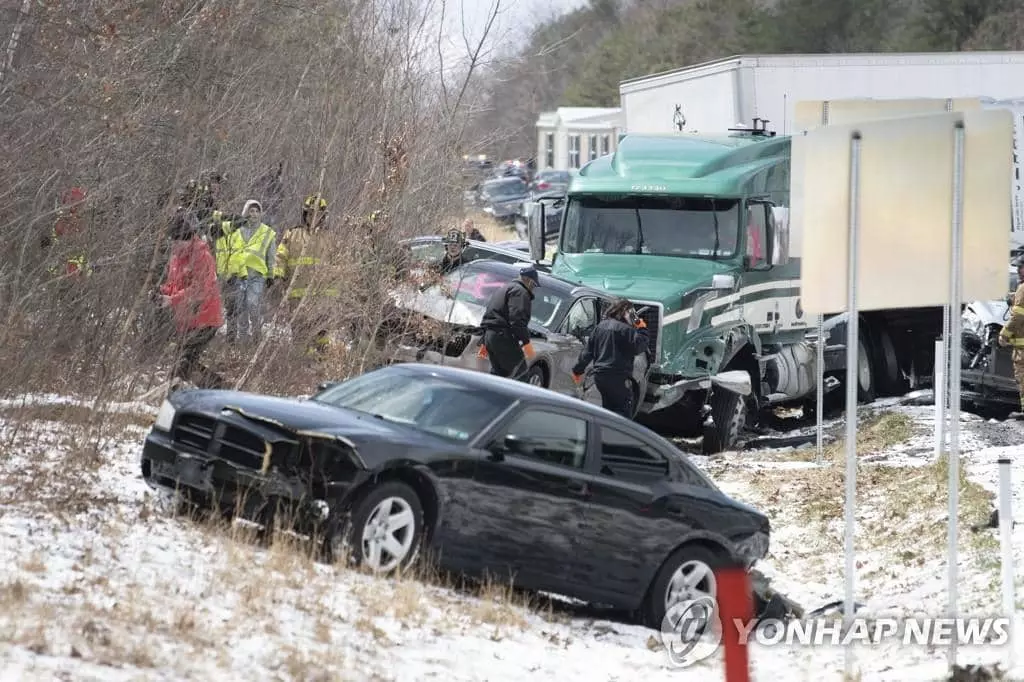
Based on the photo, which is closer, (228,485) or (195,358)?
(228,485)

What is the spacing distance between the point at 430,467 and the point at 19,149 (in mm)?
5098

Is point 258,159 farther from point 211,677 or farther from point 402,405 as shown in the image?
point 211,677

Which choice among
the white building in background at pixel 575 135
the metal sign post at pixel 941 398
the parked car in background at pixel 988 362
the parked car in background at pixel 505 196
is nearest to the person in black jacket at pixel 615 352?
the metal sign post at pixel 941 398

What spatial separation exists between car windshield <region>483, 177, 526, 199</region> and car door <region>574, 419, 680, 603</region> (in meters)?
45.5

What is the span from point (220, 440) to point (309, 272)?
703 centimetres

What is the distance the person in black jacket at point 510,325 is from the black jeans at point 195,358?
2742 mm

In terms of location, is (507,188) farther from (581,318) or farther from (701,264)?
(581,318)

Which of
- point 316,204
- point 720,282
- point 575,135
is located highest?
point 575,135

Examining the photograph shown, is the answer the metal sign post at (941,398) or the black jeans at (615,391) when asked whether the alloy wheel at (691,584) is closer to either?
the metal sign post at (941,398)

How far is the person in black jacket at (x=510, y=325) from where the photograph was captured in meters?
16.3

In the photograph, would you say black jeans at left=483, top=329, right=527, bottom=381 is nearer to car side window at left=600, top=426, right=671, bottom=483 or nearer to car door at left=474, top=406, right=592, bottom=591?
car side window at left=600, top=426, right=671, bottom=483

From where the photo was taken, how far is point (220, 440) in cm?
991

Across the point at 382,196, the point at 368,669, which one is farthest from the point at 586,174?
the point at 368,669

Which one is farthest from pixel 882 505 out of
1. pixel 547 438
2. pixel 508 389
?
pixel 508 389
